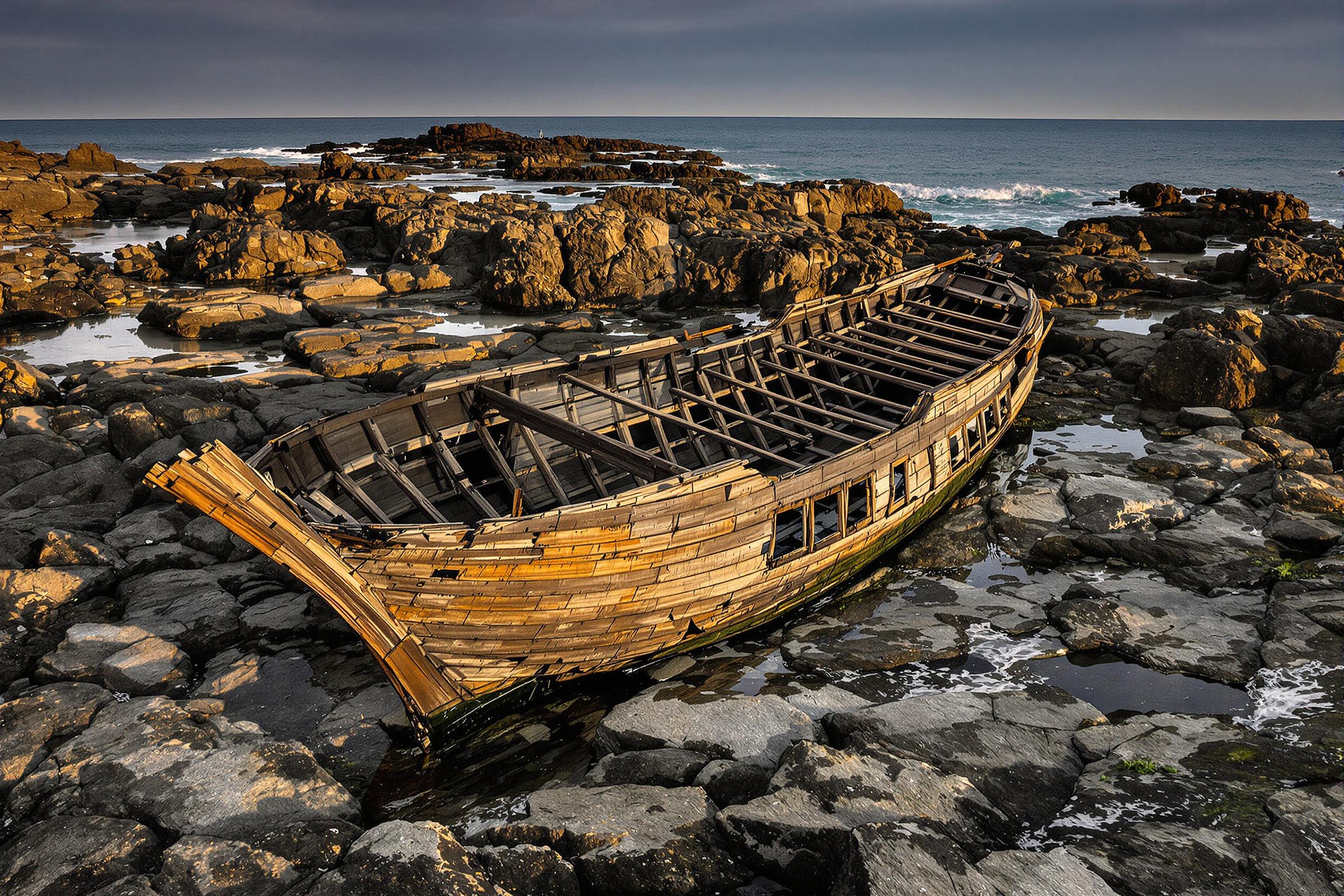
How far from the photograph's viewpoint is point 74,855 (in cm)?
664

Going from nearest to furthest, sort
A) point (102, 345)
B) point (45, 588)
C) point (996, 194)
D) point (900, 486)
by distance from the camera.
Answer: point (45, 588) → point (900, 486) → point (102, 345) → point (996, 194)

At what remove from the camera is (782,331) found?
16.8 metres

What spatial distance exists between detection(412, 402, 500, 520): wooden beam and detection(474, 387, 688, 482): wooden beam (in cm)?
97

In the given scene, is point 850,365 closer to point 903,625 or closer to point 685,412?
point 685,412

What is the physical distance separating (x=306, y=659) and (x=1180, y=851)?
10.5 metres

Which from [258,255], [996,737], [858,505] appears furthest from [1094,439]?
[258,255]

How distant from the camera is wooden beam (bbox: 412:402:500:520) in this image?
11727 mm

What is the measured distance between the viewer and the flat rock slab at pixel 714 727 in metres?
8.59

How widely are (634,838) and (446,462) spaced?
21.9 feet

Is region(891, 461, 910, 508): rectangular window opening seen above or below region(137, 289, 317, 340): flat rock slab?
below

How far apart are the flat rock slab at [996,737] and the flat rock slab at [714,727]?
0.59m

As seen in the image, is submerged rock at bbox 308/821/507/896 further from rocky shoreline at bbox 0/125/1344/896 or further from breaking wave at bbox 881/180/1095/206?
breaking wave at bbox 881/180/1095/206

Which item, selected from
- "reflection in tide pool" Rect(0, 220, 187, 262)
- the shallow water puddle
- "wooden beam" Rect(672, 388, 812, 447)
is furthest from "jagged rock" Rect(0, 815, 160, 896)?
"reflection in tide pool" Rect(0, 220, 187, 262)

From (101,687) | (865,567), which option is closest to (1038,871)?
(865,567)
